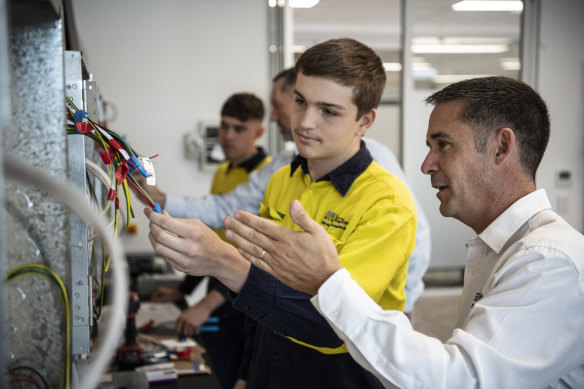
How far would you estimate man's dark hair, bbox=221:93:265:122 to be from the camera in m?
2.90

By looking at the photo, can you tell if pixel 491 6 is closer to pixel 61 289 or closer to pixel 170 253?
pixel 170 253

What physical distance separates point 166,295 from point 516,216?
78.0 inches

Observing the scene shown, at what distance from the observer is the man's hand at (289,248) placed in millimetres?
906

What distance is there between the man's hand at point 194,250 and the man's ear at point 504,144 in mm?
589

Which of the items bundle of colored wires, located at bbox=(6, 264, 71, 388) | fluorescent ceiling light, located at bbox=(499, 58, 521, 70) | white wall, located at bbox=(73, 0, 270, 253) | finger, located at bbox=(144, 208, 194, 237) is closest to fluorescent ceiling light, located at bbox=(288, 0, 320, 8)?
white wall, located at bbox=(73, 0, 270, 253)

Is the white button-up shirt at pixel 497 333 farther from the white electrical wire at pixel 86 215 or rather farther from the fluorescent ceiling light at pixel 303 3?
the fluorescent ceiling light at pixel 303 3

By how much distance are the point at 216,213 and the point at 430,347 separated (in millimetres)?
1502

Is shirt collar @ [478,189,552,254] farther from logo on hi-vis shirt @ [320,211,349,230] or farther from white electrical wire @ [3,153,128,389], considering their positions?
white electrical wire @ [3,153,128,389]

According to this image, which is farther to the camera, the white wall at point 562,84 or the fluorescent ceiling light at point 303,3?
the fluorescent ceiling light at point 303,3

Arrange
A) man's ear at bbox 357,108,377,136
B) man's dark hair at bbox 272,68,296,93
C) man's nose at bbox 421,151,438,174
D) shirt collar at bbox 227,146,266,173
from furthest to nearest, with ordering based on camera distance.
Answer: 1. shirt collar at bbox 227,146,266,173
2. man's dark hair at bbox 272,68,296,93
3. man's ear at bbox 357,108,377,136
4. man's nose at bbox 421,151,438,174

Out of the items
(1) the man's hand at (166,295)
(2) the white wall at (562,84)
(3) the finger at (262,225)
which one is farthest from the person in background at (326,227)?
(2) the white wall at (562,84)

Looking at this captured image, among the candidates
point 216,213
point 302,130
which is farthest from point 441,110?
point 216,213

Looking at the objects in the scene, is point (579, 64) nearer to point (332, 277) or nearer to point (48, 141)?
point (332, 277)

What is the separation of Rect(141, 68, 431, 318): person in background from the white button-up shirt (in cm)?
104
